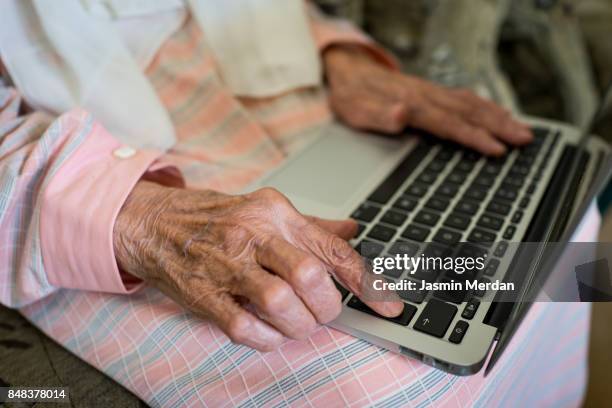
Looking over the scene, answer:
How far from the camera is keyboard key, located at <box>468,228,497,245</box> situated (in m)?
0.56

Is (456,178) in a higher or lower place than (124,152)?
lower

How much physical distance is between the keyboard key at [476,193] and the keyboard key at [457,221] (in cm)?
5

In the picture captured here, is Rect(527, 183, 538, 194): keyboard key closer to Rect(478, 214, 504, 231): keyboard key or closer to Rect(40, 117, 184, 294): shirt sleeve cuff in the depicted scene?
Rect(478, 214, 504, 231): keyboard key

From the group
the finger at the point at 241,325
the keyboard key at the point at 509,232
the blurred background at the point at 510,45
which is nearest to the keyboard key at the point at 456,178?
the keyboard key at the point at 509,232

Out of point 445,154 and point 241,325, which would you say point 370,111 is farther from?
point 241,325

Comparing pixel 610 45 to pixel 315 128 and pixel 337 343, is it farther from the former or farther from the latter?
pixel 337 343

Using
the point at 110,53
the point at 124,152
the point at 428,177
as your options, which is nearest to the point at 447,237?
the point at 428,177

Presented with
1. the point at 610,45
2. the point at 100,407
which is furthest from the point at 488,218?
the point at 610,45

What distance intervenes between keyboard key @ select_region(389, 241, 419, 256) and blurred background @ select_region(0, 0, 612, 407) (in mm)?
614

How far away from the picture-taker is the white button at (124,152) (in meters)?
0.58

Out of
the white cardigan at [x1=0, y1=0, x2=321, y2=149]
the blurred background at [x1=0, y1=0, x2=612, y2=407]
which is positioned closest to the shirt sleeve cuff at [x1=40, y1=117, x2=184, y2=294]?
the white cardigan at [x1=0, y1=0, x2=321, y2=149]

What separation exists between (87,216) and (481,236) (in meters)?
0.38

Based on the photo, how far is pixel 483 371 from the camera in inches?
19.2

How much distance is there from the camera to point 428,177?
0.68m
